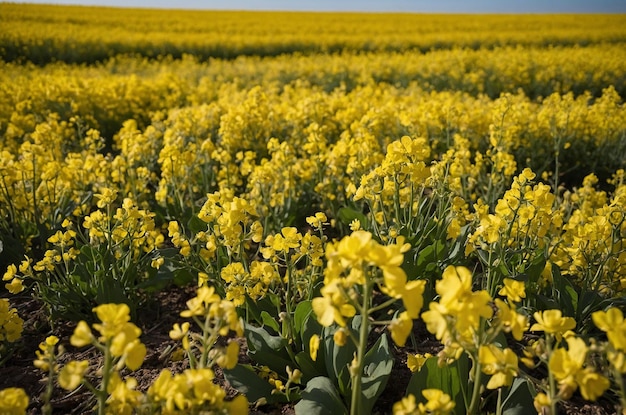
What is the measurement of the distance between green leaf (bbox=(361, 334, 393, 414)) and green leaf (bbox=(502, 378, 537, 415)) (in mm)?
422

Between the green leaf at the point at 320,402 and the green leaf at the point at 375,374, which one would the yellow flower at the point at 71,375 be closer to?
the green leaf at the point at 320,402

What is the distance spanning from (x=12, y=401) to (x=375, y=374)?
119 centimetres

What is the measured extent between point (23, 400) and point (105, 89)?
20.9 feet

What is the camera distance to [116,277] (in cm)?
265

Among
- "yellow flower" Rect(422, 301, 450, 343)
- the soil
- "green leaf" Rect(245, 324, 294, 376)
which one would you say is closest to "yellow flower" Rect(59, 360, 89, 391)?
the soil

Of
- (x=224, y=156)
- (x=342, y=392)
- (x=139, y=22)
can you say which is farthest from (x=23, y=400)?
(x=139, y=22)

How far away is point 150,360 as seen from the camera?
2469 millimetres

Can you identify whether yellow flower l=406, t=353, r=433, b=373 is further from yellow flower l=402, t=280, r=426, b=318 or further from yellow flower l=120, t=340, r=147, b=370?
yellow flower l=120, t=340, r=147, b=370

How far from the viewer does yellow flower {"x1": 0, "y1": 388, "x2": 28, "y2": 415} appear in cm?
121

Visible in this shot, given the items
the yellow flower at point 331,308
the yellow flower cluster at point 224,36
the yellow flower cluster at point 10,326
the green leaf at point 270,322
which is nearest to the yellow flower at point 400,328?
Result: the yellow flower at point 331,308

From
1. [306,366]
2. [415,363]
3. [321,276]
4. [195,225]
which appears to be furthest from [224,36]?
[415,363]

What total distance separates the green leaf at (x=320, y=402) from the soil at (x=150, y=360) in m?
0.30

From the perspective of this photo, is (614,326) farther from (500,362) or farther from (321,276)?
(321,276)

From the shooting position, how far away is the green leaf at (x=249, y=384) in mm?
2025
